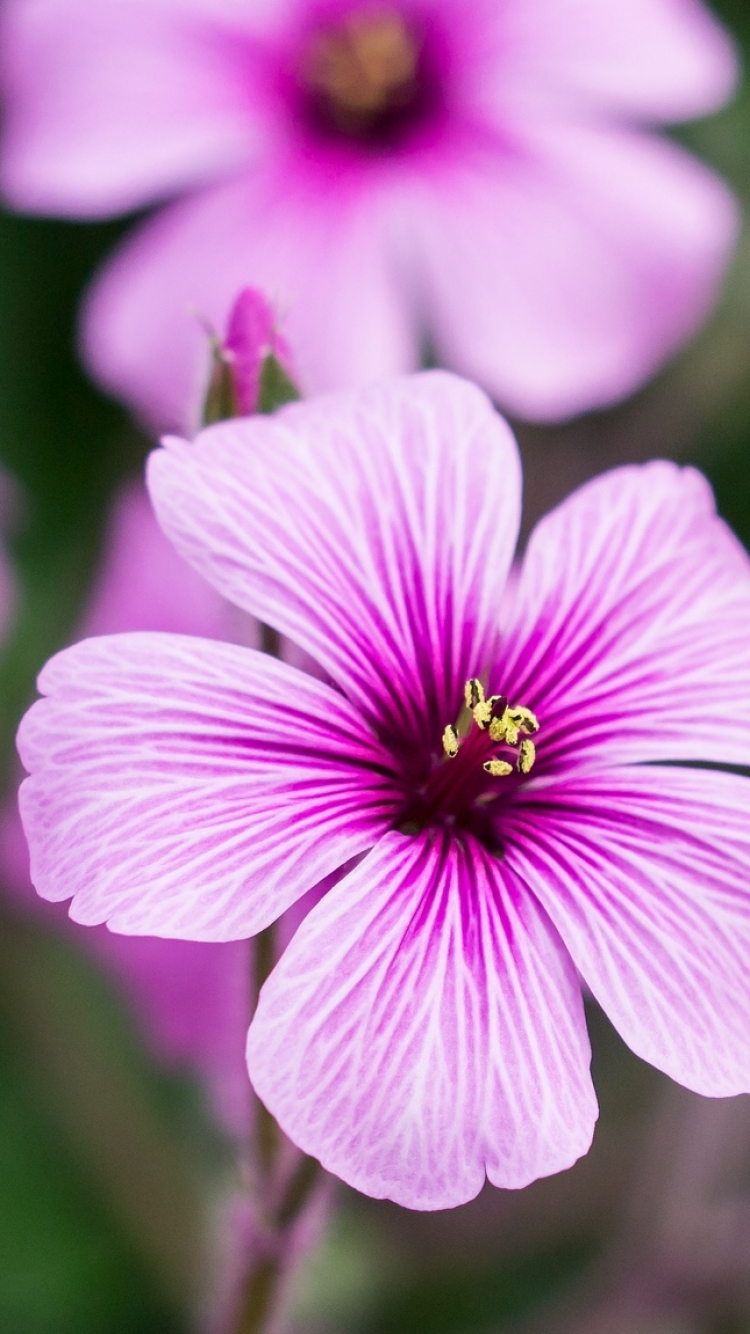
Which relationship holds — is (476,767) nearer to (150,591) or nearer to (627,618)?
(627,618)

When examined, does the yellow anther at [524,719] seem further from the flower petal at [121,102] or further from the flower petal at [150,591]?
the flower petal at [121,102]

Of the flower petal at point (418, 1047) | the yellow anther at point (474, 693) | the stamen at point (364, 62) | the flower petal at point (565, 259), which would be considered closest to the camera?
the flower petal at point (418, 1047)

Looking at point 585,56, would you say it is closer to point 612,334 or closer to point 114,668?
point 612,334

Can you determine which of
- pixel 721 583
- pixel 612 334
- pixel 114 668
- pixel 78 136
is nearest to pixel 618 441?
pixel 612 334

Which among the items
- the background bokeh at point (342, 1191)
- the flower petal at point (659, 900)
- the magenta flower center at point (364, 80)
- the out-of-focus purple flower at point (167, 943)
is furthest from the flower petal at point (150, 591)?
the flower petal at point (659, 900)

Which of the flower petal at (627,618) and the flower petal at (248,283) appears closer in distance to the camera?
the flower petal at (627,618)

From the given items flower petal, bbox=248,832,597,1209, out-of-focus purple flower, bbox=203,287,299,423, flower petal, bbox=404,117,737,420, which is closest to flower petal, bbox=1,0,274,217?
flower petal, bbox=404,117,737,420
